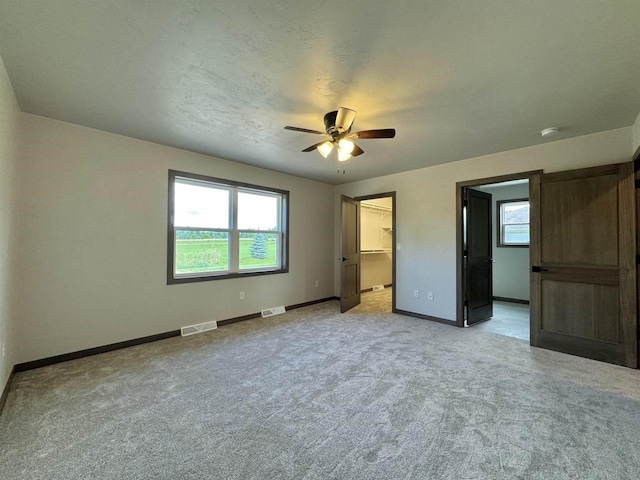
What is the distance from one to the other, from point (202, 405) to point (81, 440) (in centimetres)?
72

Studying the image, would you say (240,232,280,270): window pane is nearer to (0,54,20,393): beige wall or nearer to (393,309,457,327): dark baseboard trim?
(393,309,457,327): dark baseboard trim

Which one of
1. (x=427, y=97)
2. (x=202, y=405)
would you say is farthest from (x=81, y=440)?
(x=427, y=97)

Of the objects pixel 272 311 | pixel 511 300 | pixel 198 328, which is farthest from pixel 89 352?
pixel 511 300

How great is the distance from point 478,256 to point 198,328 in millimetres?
4528

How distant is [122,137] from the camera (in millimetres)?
3336

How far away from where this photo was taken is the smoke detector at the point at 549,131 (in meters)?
3.02

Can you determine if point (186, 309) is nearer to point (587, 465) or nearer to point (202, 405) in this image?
point (202, 405)

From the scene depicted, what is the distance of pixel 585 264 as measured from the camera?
3.12 meters

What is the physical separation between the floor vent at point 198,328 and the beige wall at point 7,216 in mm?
1580

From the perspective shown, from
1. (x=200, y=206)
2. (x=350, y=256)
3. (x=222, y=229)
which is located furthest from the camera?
(x=350, y=256)

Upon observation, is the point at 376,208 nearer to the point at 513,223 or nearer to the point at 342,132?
the point at 513,223

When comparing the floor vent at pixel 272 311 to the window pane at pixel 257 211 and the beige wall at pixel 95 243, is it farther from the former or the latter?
the window pane at pixel 257 211

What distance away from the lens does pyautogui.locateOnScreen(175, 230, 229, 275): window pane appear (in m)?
3.94

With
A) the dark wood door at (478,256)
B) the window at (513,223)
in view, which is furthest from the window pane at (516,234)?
the dark wood door at (478,256)
